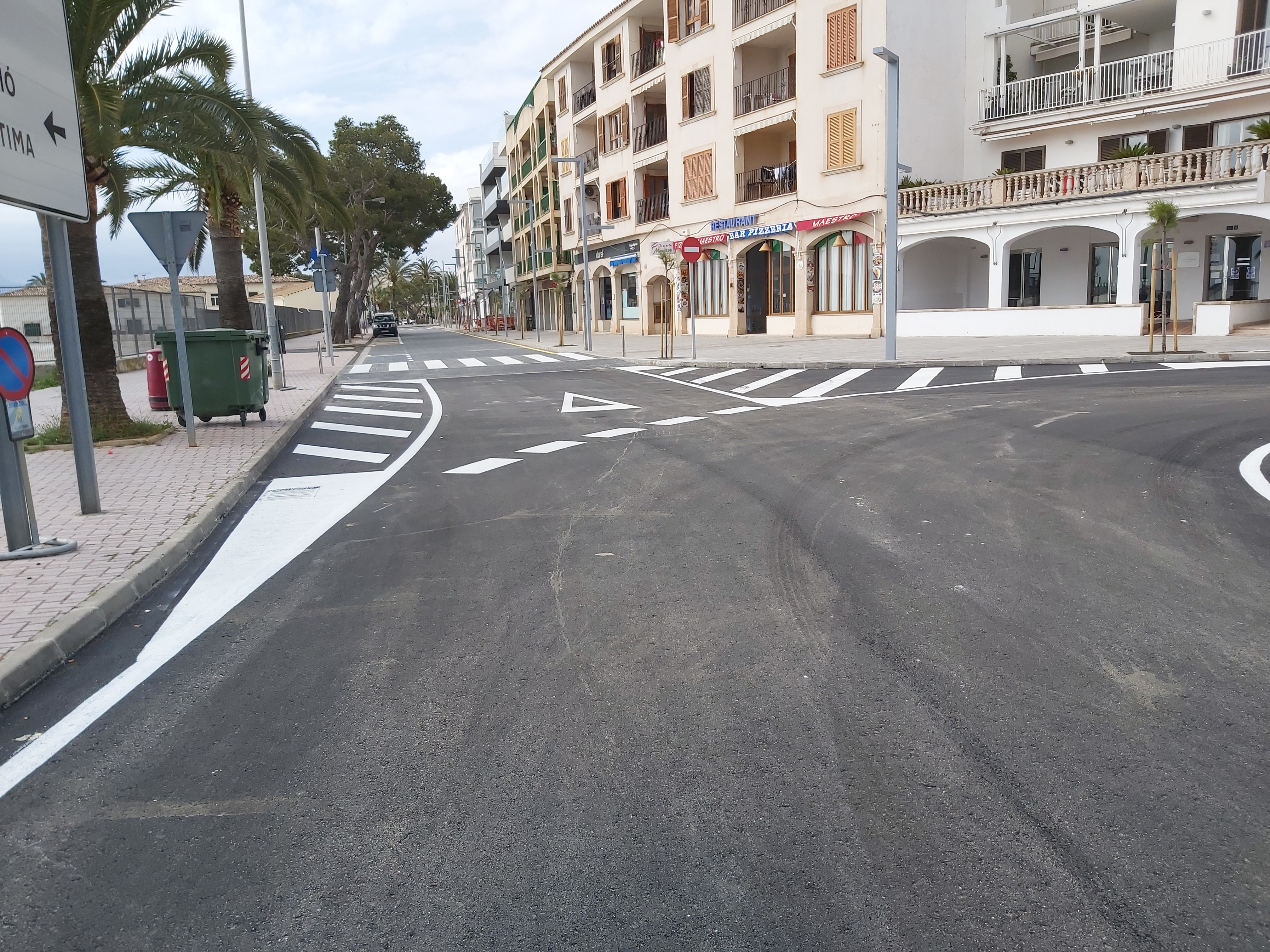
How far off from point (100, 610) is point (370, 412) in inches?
463

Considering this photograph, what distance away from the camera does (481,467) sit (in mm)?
10195

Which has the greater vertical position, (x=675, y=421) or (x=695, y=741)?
(x=675, y=421)

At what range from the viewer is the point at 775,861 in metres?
2.81

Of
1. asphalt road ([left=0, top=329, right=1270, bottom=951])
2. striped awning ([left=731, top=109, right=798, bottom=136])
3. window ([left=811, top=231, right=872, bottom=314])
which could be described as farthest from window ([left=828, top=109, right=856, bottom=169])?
asphalt road ([left=0, top=329, right=1270, bottom=951])

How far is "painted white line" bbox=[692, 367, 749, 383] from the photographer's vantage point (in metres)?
20.0

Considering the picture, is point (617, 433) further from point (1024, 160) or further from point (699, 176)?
point (699, 176)

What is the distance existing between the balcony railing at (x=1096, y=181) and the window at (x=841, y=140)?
2342 millimetres

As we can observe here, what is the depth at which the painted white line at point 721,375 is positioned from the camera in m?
20.0

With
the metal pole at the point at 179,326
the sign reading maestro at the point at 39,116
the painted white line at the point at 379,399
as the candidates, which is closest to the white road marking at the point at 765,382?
the painted white line at the point at 379,399

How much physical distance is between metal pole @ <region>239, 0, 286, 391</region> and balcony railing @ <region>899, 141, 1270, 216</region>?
62.2 ft

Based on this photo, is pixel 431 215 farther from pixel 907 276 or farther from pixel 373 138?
pixel 907 276

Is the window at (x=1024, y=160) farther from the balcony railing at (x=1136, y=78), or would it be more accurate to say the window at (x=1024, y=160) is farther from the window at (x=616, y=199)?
the window at (x=616, y=199)

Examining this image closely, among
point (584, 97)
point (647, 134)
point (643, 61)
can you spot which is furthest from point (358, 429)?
point (584, 97)

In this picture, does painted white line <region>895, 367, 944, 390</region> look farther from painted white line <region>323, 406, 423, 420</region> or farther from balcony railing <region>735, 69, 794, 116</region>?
balcony railing <region>735, 69, 794, 116</region>
